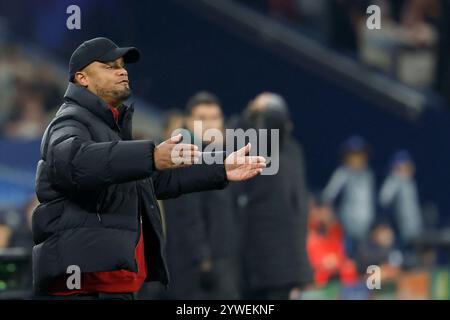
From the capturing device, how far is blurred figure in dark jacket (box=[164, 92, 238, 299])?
344 inches

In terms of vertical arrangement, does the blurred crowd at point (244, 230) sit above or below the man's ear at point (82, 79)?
below

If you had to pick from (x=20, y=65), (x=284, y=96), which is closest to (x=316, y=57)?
(x=284, y=96)

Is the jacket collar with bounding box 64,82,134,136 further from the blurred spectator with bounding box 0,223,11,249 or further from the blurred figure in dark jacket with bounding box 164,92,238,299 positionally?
the blurred spectator with bounding box 0,223,11,249

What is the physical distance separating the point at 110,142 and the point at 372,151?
41.4 feet

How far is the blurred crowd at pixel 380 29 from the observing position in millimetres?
17844

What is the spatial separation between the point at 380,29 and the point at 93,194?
1314cm

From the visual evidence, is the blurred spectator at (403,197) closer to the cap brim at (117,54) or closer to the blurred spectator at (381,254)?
the blurred spectator at (381,254)

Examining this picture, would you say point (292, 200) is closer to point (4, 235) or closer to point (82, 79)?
point (4, 235)

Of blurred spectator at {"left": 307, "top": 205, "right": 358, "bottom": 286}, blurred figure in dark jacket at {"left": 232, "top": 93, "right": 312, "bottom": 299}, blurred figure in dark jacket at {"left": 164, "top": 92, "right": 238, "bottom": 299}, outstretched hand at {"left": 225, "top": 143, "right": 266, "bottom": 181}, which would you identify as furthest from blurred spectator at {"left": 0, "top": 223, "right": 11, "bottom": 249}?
outstretched hand at {"left": 225, "top": 143, "right": 266, "bottom": 181}

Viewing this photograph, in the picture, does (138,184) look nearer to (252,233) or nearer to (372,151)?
(252,233)

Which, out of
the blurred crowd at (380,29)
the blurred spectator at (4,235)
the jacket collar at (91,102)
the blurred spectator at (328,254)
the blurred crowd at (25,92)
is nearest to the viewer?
the jacket collar at (91,102)

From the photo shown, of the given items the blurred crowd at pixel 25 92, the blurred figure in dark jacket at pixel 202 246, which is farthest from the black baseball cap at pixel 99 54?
the blurred crowd at pixel 25 92

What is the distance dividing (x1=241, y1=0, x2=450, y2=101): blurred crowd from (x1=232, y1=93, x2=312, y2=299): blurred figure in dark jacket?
9160 millimetres

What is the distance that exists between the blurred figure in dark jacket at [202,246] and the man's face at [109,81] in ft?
10.1
